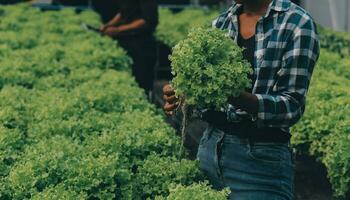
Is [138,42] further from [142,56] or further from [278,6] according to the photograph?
[278,6]

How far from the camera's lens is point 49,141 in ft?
17.7

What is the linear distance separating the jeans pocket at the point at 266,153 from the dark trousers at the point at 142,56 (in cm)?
688

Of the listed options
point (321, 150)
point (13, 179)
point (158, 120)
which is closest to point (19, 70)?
point (158, 120)

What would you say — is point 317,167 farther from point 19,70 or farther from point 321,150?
point 19,70

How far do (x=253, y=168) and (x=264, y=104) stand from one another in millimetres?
408

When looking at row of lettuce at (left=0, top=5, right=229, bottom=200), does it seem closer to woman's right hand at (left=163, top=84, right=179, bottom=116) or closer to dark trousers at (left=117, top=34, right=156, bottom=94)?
woman's right hand at (left=163, top=84, right=179, bottom=116)

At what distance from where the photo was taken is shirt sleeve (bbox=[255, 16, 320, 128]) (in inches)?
149

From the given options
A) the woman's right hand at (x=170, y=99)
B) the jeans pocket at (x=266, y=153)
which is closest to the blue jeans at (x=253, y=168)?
the jeans pocket at (x=266, y=153)

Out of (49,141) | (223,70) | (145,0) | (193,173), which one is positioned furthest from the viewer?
(145,0)

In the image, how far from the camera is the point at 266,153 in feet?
12.9

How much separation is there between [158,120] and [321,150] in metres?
2.02

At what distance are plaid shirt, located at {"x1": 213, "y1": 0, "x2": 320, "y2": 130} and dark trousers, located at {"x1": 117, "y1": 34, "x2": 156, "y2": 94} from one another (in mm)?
6832

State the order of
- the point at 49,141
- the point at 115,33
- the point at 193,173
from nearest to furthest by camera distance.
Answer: the point at 193,173
the point at 49,141
the point at 115,33

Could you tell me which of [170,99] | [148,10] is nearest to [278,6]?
[170,99]
